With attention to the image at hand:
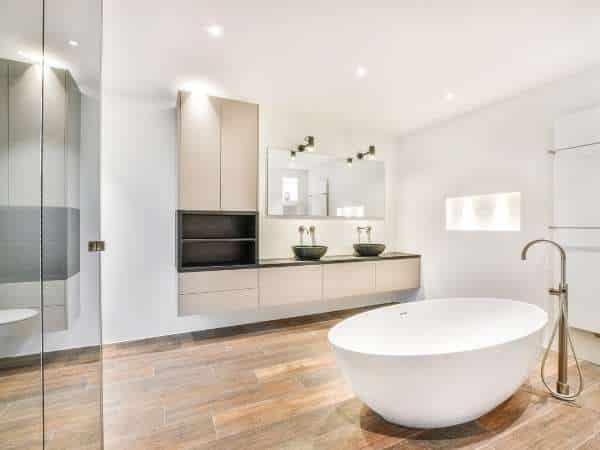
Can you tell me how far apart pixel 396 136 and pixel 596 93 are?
227cm

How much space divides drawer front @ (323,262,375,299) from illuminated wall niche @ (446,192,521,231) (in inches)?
45.9

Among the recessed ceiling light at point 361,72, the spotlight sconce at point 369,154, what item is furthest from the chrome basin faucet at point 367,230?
the recessed ceiling light at point 361,72

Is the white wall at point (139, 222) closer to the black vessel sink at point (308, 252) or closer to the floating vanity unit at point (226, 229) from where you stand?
the floating vanity unit at point (226, 229)

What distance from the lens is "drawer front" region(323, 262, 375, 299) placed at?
3.55m

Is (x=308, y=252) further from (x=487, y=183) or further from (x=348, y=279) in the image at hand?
(x=487, y=183)

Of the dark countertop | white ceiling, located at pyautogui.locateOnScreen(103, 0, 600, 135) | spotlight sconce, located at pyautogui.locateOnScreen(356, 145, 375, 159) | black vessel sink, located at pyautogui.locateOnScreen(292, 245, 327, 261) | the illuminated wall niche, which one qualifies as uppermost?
white ceiling, located at pyautogui.locateOnScreen(103, 0, 600, 135)

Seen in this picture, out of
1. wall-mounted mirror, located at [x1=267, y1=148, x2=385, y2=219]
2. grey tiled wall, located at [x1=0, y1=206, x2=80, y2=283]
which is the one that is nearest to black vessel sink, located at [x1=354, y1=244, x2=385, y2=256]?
wall-mounted mirror, located at [x1=267, y1=148, x2=385, y2=219]

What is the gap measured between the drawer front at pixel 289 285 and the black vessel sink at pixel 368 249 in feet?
2.39

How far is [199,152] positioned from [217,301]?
1.45 metres

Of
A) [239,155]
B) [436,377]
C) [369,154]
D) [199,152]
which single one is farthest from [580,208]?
[199,152]

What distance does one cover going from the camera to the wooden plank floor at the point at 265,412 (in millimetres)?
1600

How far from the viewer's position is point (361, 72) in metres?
2.69

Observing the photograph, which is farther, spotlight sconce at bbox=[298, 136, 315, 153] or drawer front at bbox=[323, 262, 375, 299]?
spotlight sconce at bbox=[298, 136, 315, 153]

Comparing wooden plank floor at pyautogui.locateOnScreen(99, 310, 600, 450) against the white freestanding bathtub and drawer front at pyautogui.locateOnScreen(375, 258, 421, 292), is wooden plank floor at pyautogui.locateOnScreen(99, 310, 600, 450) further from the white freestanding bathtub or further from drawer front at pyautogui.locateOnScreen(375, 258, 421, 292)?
drawer front at pyautogui.locateOnScreen(375, 258, 421, 292)
